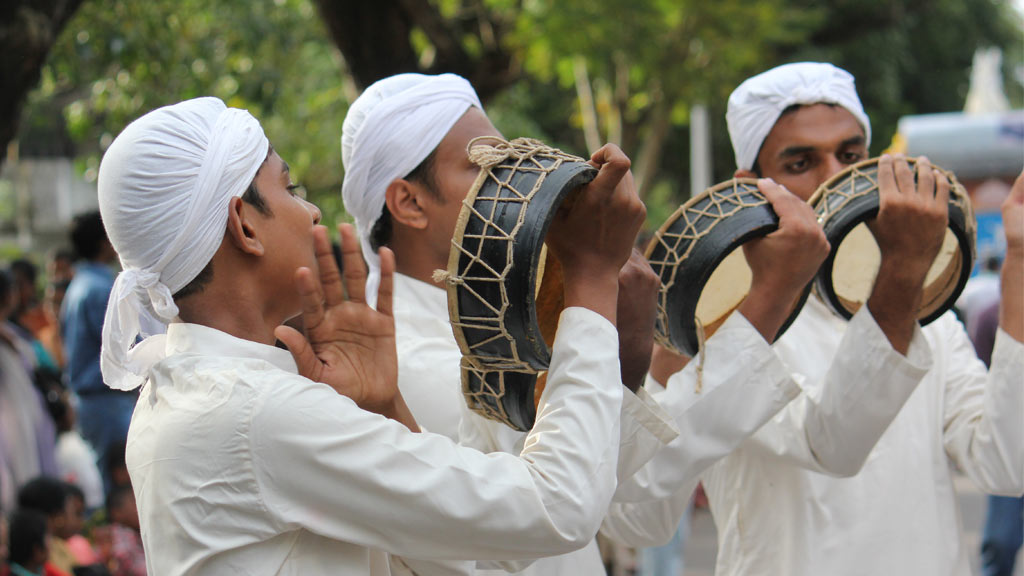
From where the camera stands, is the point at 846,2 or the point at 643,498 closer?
the point at 643,498

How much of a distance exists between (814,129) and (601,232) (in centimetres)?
141

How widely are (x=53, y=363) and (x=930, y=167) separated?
24.4 ft

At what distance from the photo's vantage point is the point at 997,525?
719cm

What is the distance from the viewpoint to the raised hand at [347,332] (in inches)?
80.0

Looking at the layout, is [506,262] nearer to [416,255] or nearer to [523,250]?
[523,250]

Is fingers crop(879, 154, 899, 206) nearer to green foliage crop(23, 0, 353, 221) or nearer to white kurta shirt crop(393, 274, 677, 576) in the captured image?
white kurta shirt crop(393, 274, 677, 576)

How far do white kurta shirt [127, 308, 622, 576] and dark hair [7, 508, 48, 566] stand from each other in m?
3.80

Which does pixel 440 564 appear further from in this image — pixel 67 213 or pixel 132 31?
pixel 67 213

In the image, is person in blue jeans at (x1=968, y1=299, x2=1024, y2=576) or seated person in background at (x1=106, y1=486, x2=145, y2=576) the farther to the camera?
person in blue jeans at (x1=968, y1=299, x2=1024, y2=576)

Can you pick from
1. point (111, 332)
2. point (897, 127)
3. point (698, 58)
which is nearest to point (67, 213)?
point (897, 127)

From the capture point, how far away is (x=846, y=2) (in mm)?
20469

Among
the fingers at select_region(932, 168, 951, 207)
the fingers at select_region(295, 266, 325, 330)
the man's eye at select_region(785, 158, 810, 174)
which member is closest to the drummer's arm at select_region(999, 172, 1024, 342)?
the fingers at select_region(932, 168, 951, 207)

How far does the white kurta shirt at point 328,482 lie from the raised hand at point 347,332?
0.27 feet

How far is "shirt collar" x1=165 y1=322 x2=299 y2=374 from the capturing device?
2133 millimetres
